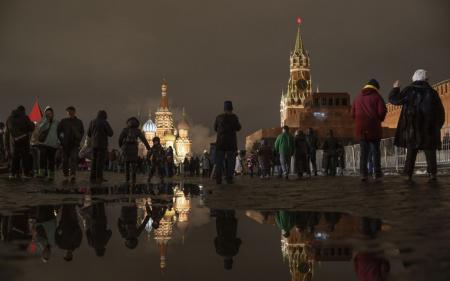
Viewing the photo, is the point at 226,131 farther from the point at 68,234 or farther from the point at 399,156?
the point at 399,156

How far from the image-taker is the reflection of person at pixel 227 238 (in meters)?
2.55

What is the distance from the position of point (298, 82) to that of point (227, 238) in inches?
5057

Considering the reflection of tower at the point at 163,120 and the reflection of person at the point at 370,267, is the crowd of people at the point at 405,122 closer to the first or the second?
the reflection of person at the point at 370,267

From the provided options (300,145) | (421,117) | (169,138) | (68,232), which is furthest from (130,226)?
(169,138)

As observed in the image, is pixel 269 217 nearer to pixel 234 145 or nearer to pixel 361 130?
pixel 361 130

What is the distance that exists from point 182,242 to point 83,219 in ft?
4.92

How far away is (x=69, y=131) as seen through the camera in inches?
465

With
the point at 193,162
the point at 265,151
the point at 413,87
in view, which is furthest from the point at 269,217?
the point at 193,162

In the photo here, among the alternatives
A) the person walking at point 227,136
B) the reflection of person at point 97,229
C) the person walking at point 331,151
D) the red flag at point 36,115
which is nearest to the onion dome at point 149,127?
the red flag at point 36,115

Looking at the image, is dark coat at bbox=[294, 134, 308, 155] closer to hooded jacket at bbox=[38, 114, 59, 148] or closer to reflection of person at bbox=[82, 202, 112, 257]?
hooded jacket at bbox=[38, 114, 59, 148]

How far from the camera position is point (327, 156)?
59.5 feet

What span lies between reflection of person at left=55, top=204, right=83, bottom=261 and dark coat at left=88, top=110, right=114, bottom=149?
7.12m

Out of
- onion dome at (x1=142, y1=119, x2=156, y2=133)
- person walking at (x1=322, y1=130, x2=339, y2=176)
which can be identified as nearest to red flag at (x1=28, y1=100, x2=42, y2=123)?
person walking at (x1=322, y1=130, x2=339, y2=176)

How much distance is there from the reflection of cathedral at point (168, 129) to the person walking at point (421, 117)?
14516 centimetres
